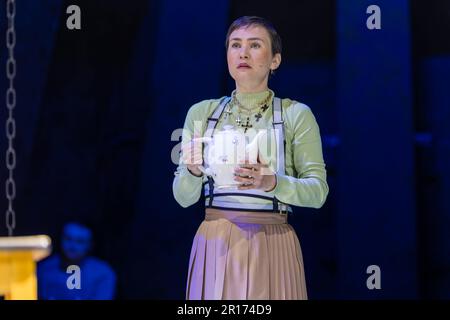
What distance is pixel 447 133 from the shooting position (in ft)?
11.0

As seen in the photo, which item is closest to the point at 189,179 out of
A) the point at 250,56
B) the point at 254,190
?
the point at 254,190

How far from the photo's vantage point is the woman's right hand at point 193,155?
278 cm

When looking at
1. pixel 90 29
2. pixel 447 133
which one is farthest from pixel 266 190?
pixel 90 29

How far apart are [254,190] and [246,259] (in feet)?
0.81

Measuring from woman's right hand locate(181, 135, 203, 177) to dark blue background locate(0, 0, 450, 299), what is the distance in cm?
63

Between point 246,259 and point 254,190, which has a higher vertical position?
point 254,190

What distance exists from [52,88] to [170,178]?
0.65 meters

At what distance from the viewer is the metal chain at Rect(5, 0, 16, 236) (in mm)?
3473

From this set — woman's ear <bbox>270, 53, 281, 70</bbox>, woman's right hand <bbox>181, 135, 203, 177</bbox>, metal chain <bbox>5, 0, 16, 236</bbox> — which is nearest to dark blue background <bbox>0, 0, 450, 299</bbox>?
metal chain <bbox>5, 0, 16, 236</bbox>

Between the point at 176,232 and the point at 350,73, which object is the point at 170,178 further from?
the point at 350,73

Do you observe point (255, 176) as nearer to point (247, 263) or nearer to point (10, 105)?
point (247, 263)

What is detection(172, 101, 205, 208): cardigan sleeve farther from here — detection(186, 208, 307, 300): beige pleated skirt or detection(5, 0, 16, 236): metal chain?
detection(5, 0, 16, 236): metal chain

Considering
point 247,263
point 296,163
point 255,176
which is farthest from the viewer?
point 296,163

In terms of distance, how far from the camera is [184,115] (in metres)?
3.42
